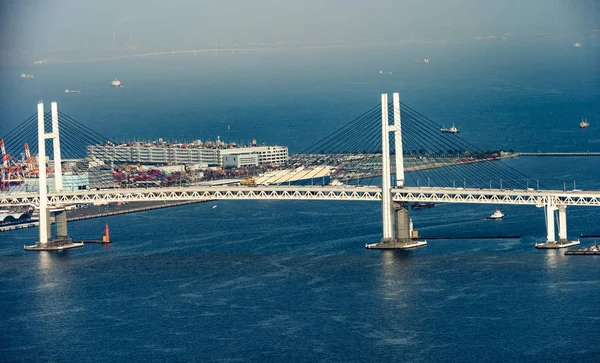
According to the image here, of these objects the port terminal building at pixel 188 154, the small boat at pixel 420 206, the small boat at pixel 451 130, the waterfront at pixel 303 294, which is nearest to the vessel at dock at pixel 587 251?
the waterfront at pixel 303 294

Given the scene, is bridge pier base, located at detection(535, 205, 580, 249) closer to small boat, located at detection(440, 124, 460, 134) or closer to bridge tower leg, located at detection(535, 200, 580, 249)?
bridge tower leg, located at detection(535, 200, 580, 249)

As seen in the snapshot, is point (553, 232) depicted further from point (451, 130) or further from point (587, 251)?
point (451, 130)

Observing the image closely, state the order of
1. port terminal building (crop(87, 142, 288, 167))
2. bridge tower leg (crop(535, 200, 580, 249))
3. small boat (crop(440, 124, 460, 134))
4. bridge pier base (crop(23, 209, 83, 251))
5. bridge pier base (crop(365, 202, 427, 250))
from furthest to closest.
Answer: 1. small boat (crop(440, 124, 460, 134))
2. port terminal building (crop(87, 142, 288, 167))
3. bridge pier base (crop(23, 209, 83, 251))
4. bridge pier base (crop(365, 202, 427, 250))
5. bridge tower leg (crop(535, 200, 580, 249))

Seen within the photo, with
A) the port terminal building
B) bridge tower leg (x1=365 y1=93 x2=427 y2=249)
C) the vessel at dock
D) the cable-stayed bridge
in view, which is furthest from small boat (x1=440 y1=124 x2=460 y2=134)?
the vessel at dock

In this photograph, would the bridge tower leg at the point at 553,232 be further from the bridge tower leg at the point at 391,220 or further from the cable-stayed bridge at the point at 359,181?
the bridge tower leg at the point at 391,220

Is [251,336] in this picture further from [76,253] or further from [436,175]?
Result: [436,175]

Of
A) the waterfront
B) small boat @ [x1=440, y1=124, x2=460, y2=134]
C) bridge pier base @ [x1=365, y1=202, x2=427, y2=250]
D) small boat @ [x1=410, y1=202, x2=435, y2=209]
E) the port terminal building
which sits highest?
small boat @ [x1=440, y1=124, x2=460, y2=134]
